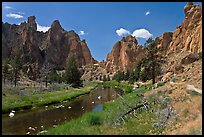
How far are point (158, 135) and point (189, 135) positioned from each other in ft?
6.19

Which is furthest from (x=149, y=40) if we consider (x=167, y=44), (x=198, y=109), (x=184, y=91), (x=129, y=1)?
(x=167, y=44)

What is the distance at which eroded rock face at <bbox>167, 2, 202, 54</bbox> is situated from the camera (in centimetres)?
13234

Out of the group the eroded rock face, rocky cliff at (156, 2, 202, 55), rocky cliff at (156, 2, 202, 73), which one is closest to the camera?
rocky cliff at (156, 2, 202, 73)

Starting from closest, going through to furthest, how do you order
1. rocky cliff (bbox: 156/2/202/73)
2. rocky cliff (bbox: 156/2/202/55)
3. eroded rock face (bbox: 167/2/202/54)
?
rocky cliff (bbox: 156/2/202/73), rocky cliff (bbox: 156/2/202/55), eroded rock face (bbox: 167/2/202/54)

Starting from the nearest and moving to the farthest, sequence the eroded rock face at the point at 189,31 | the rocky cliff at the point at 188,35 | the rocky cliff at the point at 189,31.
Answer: the rocky cliff at the point at 188,35 < the rocky cliff at the point at 189,31 < the eroded rock face at the point at 189,31

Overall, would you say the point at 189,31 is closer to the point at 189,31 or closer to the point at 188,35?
the point at 189,31

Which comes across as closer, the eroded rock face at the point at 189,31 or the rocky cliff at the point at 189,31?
the rocky cliff at the point at 189,31

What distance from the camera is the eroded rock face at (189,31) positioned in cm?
13234

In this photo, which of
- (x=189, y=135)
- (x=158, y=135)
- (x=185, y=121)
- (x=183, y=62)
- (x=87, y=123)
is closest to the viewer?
(x=189, y=135)

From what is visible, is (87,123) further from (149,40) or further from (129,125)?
(149,40)

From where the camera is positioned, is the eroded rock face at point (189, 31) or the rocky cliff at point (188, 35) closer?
the rocky cliff at point (188, 35)

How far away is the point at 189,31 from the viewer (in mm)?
149750

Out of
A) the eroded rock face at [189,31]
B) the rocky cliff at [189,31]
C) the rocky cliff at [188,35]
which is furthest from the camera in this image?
the eroded rock face at [189,31]

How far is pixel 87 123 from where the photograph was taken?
828 inches
